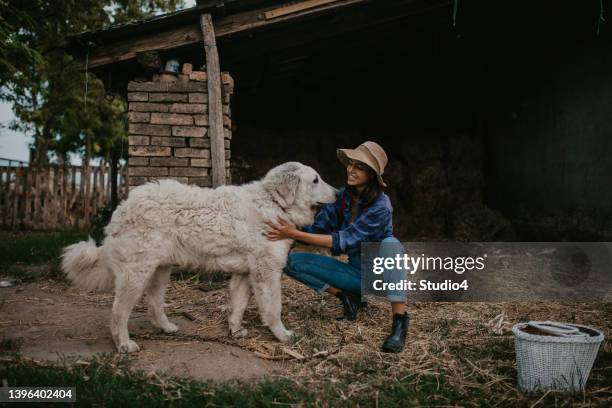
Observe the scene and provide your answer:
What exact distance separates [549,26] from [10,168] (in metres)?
13.1

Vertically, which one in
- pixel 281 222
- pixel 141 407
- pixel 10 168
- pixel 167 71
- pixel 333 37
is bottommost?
pixel 141 407

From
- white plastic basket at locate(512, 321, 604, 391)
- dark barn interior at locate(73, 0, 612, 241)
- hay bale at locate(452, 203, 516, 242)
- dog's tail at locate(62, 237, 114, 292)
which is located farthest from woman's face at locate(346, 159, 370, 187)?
hay bale at locate(452, 203, 516, 242)

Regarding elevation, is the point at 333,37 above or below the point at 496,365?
Result: above

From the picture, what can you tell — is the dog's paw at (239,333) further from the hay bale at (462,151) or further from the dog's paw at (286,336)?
the hay bale at (462,151)

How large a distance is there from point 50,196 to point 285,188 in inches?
416

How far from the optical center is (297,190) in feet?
14.3

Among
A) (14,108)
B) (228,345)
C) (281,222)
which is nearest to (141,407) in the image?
(228,345)

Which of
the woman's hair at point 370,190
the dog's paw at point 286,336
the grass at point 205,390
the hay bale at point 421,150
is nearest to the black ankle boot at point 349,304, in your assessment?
the dog's paw at point 286,336

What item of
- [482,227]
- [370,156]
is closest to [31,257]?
[370,156]

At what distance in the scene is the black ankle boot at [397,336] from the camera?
3.95 m

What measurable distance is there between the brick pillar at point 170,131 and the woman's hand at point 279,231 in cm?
204

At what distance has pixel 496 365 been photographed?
361 centimetres

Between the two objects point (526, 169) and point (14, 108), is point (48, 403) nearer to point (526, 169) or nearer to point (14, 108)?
point (526, 169)

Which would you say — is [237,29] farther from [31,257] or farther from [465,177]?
[465,177]
